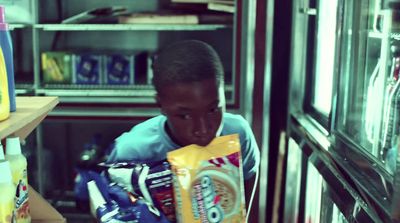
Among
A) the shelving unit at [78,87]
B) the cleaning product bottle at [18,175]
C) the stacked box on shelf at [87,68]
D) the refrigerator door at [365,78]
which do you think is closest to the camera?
the cleaning product bottle at [18,175]

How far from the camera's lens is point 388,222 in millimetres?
1129

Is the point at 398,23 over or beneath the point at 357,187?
over

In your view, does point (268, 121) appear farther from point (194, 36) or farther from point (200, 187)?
point (200, 187)

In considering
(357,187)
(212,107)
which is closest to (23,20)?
(212,107)

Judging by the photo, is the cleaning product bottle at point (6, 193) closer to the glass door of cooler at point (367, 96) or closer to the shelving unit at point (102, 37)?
the glass door of cooler at point (367, 96)

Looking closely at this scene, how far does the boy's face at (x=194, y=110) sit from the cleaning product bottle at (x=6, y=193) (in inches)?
14.7

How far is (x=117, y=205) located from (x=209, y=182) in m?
0.21

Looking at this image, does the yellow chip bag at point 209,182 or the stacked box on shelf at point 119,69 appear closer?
the yellow chip bag at point 209,182

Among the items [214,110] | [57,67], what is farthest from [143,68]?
[214,110]

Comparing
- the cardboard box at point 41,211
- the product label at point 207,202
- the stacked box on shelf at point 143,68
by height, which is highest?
the stacked box on shelf at point 143,68

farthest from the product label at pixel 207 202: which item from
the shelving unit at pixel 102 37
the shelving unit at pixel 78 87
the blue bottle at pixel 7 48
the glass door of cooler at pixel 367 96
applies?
the shelving unit at pixel 102 37

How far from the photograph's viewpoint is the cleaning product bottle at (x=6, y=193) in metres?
1.05

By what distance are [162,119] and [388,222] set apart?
58 cm

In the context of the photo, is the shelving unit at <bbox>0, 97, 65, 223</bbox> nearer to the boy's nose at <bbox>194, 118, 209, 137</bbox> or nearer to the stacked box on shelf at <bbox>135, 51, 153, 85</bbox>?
the boy's nose at <bbox>194, 118, 209, 137</bbox>
